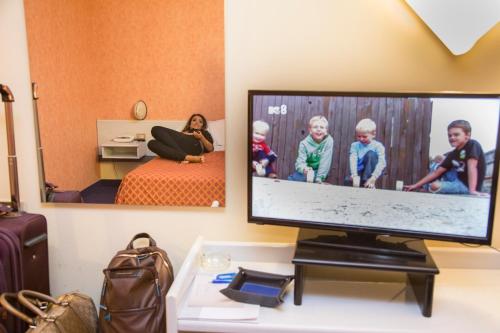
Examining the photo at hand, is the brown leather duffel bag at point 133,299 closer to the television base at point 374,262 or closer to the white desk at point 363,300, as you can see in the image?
the white desk at point 363,300

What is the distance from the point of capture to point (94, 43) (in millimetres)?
1799

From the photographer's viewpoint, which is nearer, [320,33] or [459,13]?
[459,13]

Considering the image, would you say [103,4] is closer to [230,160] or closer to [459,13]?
[230,160]

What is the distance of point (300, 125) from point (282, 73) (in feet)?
0.97

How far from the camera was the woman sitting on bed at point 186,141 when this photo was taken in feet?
5.92

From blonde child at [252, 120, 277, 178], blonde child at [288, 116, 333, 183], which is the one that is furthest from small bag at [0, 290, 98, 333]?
blonde child at [288, 116, 333, 183]

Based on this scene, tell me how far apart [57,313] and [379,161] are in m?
1.28

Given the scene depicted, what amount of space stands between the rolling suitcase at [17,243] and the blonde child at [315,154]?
1.07m

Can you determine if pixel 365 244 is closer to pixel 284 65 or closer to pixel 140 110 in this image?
pixel 284 65

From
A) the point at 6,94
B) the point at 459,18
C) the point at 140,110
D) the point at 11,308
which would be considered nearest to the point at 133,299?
the point at 11,308

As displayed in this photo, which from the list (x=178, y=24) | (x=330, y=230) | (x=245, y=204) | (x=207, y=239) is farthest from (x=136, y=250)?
(x=178, y=24)

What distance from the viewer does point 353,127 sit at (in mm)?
1541

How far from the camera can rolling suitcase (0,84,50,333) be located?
169cm

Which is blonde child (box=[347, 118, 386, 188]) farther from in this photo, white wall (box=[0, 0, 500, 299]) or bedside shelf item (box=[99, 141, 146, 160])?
bedside shelf item (box=[99, 141, 146, 160])
